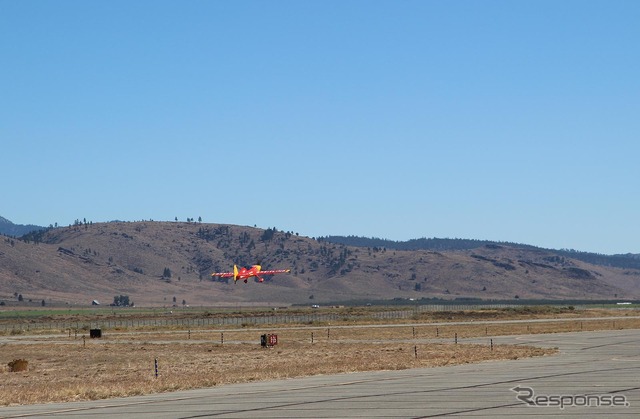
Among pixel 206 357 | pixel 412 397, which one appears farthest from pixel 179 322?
pixel 412 397

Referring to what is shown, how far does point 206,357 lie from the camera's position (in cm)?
6556

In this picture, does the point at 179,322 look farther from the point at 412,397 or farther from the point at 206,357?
the point at 412,397

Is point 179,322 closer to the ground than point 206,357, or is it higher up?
higher up

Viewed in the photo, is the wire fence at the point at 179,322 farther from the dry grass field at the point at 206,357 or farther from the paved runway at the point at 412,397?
the paved runway at the point at 412,397

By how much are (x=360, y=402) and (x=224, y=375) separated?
53.7 feet

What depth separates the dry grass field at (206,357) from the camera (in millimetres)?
44062

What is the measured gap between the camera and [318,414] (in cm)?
2959

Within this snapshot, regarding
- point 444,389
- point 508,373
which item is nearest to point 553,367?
point 508,373

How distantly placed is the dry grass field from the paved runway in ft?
10.8

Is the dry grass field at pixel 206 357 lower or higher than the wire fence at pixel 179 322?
lower

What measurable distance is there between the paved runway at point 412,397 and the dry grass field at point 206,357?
10.8ft

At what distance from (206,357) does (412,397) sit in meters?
33.7

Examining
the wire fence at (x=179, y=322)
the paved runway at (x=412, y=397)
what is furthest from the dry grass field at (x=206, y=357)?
the wire fence at (x=179, y=322)

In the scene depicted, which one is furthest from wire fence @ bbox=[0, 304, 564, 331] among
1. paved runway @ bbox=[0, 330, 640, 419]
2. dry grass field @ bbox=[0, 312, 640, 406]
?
paved runway @ bbox=[0, 330, 640, 419]
